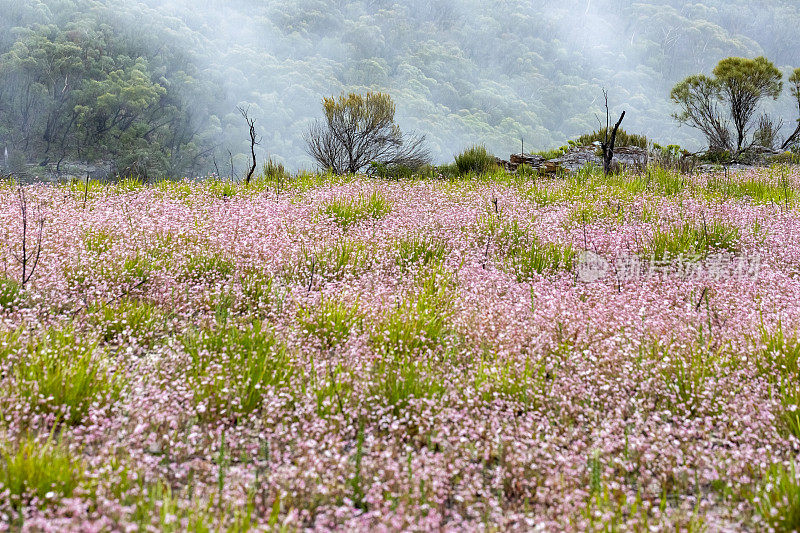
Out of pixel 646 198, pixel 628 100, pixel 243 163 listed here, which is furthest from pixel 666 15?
pixel 646 198

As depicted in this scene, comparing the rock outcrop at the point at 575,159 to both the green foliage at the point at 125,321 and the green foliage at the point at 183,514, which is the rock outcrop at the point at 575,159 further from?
the green foliage at the point at 183,514

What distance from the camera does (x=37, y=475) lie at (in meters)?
2.29

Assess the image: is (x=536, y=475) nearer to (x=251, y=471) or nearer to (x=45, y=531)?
(x=251, y=471)

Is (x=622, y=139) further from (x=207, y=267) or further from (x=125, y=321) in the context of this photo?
(x=125, y=321)

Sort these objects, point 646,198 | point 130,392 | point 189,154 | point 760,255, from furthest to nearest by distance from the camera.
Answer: point 189,154
point 646,198
point 760,255
point 130,392

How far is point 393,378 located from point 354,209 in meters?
4.98

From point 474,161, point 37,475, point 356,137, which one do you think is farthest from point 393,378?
point 356,137

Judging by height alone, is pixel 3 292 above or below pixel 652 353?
above

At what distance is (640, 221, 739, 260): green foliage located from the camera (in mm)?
6367

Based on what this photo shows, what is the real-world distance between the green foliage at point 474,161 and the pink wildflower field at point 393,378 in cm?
1112

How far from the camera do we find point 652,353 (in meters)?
3.81

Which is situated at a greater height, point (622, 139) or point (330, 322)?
point (622, 139)

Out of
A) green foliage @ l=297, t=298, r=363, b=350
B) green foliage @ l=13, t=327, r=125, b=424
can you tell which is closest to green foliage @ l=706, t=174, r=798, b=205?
green foliage @ l=297, t=298, r=363, b=350

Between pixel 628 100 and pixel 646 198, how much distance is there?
14820 cm
